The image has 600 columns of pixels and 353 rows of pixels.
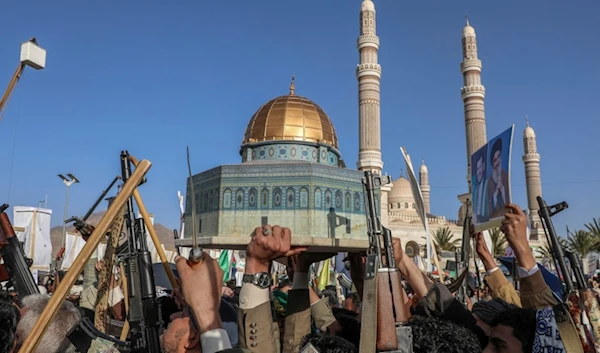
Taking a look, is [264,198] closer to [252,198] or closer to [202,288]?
[252,198]

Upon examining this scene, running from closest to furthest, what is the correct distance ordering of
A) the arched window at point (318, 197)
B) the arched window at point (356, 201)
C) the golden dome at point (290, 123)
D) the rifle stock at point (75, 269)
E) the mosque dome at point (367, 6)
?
the rifle stock at point (75, 269)
the arched window at point (318, 197)
the arched window at point (356, 201)
the golden dome at point (290, 123)
the mosque dome at point (367, 6)

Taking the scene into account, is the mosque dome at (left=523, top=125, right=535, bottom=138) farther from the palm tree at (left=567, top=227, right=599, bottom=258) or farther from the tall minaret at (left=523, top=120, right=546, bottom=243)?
the palm tree at (left=567, top=227, right=599, bottom=258)

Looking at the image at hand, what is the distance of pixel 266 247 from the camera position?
185cm

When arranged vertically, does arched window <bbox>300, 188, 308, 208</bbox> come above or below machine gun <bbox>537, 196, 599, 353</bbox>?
above

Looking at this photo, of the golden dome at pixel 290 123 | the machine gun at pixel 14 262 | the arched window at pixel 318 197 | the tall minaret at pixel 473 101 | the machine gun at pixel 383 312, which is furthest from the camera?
the tall minaret at pixel 473 101

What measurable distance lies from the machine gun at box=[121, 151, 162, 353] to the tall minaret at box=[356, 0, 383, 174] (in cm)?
2958

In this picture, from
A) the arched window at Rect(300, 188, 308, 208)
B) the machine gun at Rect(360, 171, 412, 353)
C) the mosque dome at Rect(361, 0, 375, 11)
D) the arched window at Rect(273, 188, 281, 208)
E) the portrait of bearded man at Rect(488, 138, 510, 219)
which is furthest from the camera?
the mosque dome at Rect(361, 0, 375, 11)

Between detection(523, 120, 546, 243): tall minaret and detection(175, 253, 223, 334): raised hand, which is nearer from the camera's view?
detection(175, 253, 223, 334): raised hand

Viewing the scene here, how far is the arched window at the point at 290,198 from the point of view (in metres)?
9.36

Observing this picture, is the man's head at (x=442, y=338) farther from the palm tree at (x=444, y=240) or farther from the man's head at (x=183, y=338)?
the palm tree at (x=444, y=240)

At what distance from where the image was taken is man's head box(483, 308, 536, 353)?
6.59 ft

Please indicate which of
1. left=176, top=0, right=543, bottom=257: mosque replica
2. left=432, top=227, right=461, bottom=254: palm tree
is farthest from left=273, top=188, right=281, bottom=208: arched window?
left=432, top=227, right=461, bottom=254: palm tree

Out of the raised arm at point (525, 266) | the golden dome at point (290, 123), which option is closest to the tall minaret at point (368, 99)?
the golden dome at point (290, 123)

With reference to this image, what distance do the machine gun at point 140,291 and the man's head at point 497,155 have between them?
3351 millimetres
